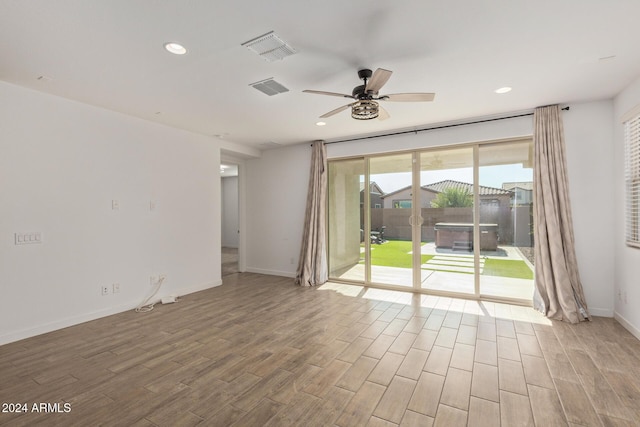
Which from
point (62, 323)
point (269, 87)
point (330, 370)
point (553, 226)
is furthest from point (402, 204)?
point (62, 323)

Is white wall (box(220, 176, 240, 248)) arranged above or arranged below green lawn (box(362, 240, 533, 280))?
above

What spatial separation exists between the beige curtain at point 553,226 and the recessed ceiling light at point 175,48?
4349mm

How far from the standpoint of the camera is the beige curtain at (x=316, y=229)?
5.54 m

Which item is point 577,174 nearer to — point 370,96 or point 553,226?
point 553,226

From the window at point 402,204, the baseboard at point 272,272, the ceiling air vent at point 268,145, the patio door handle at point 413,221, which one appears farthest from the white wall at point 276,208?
the patio door handle at point 413,221

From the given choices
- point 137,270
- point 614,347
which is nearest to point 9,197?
point 137,270

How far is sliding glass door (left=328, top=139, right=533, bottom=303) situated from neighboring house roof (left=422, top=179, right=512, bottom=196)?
0.01 m

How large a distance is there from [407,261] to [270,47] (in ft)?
13.1

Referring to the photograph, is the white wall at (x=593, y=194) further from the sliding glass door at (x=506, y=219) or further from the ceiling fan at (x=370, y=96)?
the ceiling fan at (x=370, y=96)

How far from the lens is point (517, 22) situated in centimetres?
213

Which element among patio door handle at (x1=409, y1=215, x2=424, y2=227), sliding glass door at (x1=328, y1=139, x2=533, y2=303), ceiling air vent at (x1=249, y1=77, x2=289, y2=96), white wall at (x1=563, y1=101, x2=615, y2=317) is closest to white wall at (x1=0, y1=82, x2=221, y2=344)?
ceiling air vent at (x1=249, y1=77, x2=289, y2=96)

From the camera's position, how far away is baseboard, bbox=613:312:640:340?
3.05 m

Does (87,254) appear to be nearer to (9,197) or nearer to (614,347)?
(9,197)

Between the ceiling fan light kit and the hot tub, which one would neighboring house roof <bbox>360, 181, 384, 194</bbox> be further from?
the ceiling fan light kit
